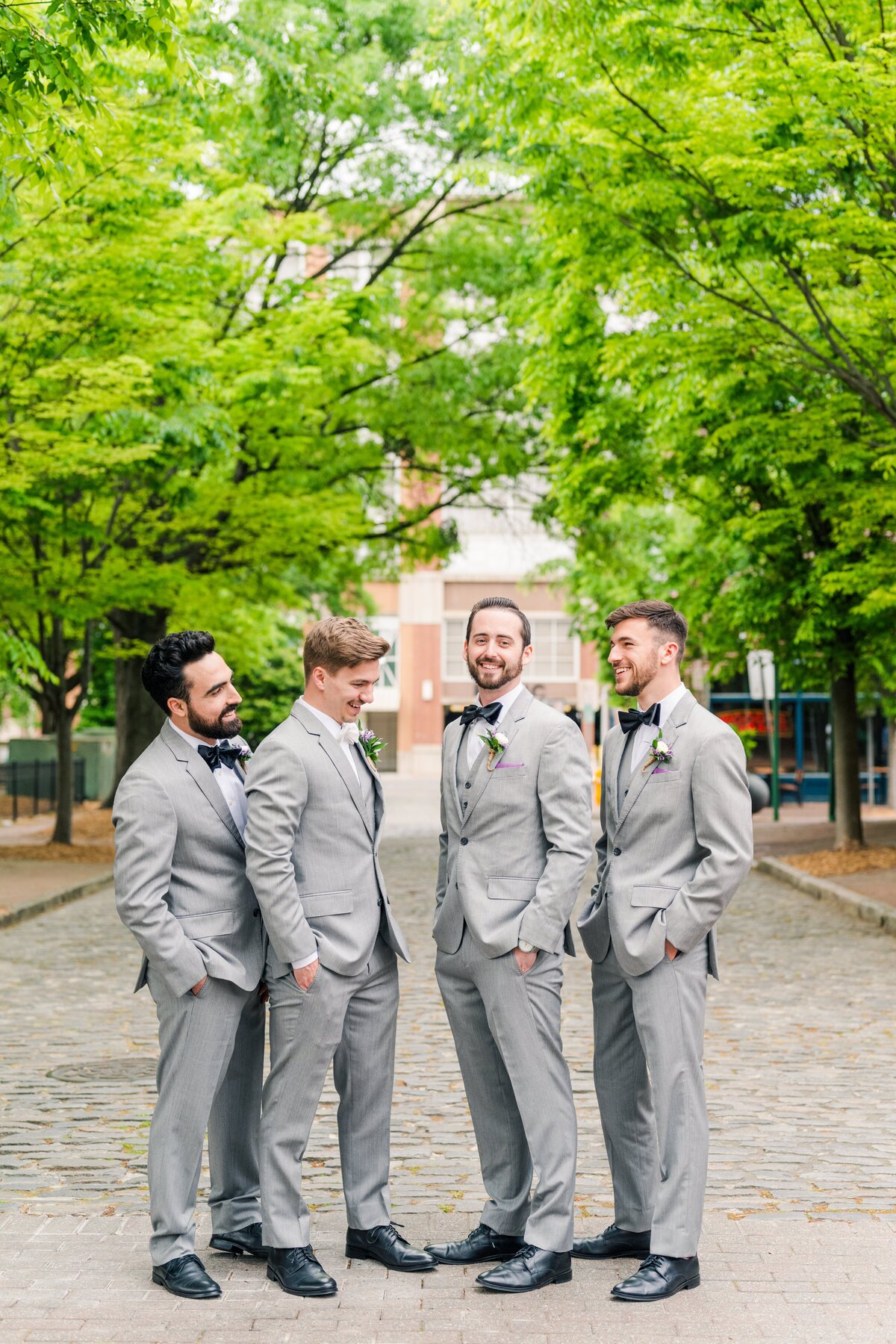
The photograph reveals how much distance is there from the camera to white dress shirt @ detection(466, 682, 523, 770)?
5023mm

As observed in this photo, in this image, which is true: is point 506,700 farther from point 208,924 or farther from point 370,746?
point 208,924

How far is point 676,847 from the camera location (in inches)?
192

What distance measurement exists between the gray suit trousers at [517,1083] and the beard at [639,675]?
837 mm

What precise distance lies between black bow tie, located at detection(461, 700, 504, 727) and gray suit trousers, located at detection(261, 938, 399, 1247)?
0.76m

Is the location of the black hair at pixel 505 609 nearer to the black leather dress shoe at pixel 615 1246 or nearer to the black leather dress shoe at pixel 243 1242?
the black leather dress shoe at pixel 615 1246

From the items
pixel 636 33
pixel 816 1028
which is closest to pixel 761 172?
pixel 636 33

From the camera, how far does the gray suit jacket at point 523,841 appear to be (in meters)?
4.79

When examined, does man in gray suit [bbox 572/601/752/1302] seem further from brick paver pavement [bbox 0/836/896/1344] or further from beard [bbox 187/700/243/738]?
beard [bbox 187/700/243/738]

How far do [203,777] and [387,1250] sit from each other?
5.15 ft

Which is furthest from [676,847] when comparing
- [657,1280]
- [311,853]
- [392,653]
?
[392,653]

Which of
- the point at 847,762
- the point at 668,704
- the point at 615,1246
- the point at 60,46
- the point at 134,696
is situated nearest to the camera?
the point at 668,704

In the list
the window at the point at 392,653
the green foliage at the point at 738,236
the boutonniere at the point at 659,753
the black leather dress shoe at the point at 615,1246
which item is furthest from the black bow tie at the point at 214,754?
the window at the point at 392,653

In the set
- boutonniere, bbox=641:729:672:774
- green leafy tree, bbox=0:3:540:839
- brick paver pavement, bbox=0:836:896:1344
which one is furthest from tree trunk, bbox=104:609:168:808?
boutonniere, bbox=641:729:672:774

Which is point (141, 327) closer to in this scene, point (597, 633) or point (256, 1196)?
point (256, 1196)
